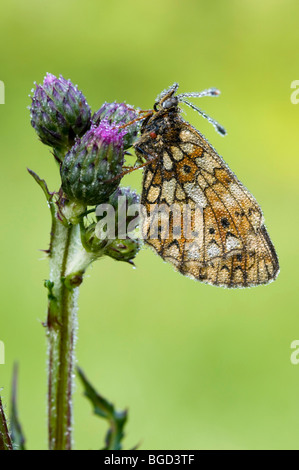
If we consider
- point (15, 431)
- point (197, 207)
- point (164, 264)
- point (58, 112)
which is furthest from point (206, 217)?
point (164, 264)

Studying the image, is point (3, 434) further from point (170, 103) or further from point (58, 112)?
point (170, 103)

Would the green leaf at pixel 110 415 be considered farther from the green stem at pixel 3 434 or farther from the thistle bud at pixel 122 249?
the thistle bud at pixel 122 249

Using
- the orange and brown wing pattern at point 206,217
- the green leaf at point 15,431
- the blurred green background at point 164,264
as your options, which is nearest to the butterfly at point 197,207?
the orange and brown wing pattern at point 206,217

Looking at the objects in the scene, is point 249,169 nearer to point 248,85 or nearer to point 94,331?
point 248,85

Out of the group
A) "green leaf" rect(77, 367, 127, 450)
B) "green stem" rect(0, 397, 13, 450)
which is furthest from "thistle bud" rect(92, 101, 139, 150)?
"green stem" rect(0, 397, 13, 450)

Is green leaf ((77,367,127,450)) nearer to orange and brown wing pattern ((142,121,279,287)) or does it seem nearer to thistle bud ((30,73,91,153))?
orange and brown wing pattern ((142,121,279,287))

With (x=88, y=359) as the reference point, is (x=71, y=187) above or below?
above

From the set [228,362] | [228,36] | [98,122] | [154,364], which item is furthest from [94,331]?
[228,36]
